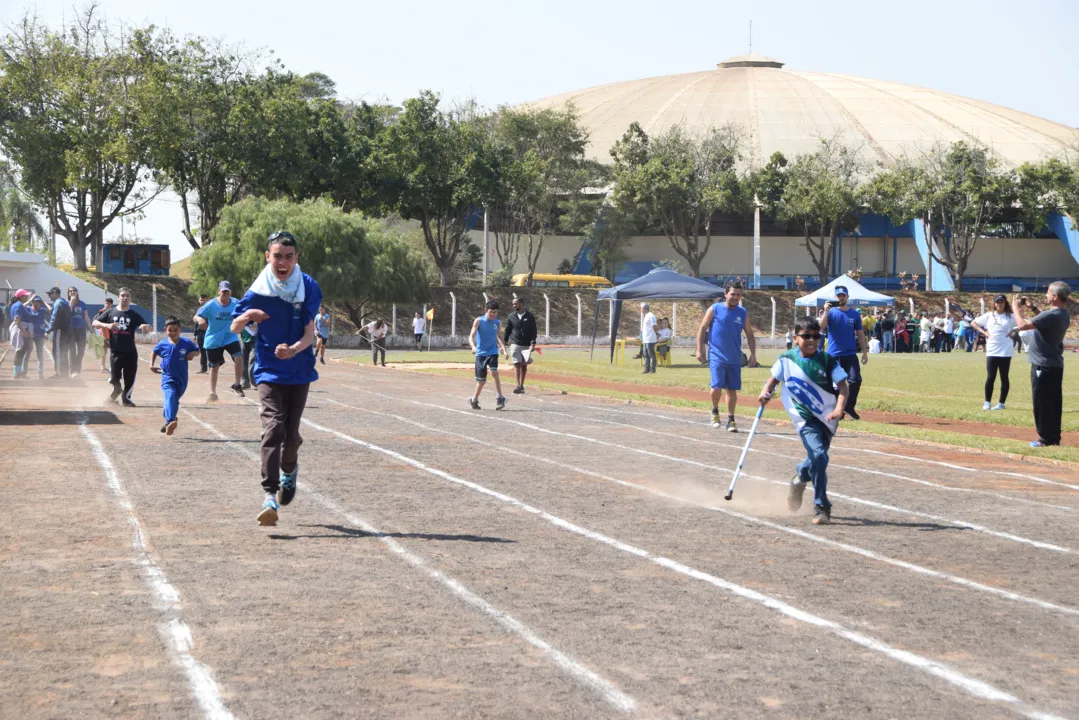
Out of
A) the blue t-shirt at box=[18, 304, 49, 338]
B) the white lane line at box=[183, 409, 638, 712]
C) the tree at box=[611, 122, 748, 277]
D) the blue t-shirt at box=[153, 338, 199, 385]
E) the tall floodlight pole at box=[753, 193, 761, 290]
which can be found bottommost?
the white lane line at box=[183, 409, 638, 712]

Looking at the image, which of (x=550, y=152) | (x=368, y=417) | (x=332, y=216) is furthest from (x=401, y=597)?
(x=550, y=152)

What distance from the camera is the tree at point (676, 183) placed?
77.6m

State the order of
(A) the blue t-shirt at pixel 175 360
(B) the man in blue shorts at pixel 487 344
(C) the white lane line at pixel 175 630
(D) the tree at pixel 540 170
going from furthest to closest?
(D) the tree at pixel 540 170, (B) the man in blue shorts at pixel 487 344, (A) the blue t-shirt at pixel 175 360, (C) the white lane line at pixel 175 630

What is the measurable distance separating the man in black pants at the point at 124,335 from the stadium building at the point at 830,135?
68.5 meters

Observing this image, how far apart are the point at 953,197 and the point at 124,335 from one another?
6680cm

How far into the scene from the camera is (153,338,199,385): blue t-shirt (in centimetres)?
1491

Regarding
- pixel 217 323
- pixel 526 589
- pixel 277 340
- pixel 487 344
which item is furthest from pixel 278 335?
pixel 487 344

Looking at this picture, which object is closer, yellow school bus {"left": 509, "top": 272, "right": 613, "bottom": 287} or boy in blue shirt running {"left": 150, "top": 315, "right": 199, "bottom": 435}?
boy in blue shirt running {"left": 150, "top": 315, "right": 199, "bottom": 435}

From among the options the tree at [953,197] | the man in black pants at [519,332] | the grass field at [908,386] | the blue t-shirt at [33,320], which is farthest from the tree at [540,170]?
the man in black pants at [519,332]

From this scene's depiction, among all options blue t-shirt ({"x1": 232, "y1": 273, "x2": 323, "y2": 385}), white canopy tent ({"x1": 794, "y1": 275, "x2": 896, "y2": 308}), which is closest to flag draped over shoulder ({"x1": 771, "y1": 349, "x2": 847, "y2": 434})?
blue t-shirt ({"x1": 232, "y1": 273, "x2": 323, "y2": 385})

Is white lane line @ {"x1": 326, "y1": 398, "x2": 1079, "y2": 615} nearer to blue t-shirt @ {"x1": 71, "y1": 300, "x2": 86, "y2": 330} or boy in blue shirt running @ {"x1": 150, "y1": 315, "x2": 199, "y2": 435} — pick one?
boy in blue shirt running @ {"x1": 150, "y1": 315, "x2": 199, "y2": 435}

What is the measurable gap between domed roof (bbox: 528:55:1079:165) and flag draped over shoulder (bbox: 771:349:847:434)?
8551 centimetres

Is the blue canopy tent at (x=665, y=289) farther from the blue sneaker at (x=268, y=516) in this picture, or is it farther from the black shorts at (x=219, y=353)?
the blue sneaker at (x=268, y=516)

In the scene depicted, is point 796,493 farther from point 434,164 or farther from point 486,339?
point 434,164
